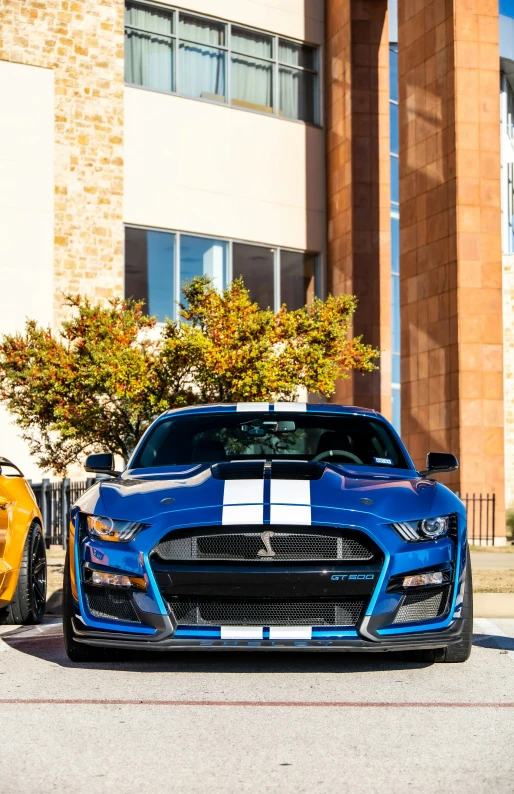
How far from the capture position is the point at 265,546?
20.8 ft

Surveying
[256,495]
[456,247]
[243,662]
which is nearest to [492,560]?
[456,247]

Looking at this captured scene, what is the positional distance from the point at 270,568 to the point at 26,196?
1962 centimetres

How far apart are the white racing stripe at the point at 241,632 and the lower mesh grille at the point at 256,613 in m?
0.04

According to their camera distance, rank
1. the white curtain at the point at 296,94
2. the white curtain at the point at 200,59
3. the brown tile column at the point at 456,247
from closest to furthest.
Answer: the brown tile column at the point at 456,247, the white curtain at the point at 200,59, the white curtain at the point at 296,94

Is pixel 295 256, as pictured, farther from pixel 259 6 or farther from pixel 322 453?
pixel 322 453

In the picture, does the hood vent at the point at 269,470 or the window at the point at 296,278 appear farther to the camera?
the window at the point at 296,278

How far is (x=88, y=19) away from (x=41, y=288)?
607 centimetres

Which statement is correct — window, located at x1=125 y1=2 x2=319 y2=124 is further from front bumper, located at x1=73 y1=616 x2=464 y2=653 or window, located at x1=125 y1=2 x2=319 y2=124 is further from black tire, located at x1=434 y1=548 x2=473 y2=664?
front bumper, located at x1=73 y1=616 x2=464 y2=653

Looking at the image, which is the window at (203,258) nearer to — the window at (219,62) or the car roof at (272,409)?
the window at (219,62)

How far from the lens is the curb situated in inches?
382

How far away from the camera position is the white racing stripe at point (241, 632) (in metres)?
6.27

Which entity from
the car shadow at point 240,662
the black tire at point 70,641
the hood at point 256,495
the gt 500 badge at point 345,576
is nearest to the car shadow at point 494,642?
the car shadow at point 240,662

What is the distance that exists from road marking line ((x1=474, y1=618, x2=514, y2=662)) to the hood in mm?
1588

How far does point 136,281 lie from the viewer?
26.0 metres
